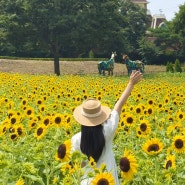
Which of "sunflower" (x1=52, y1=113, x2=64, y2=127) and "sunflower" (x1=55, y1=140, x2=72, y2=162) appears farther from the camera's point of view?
"sunflower" (x1=52, y1=113, x2=64, y2=127)

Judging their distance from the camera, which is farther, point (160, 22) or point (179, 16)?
point (160, 22)

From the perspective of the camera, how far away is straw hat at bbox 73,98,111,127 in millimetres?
4062

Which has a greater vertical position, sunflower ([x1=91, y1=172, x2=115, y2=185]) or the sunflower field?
sunflower ([x1=91, y1=172, x2=115, y2=185])

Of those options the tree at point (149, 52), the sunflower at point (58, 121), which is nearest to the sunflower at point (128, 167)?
the sunflower at point (58, 121)

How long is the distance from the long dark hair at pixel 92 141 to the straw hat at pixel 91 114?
5 centimetres

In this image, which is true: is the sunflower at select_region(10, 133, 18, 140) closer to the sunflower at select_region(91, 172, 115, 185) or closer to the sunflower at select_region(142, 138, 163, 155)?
the sunflower at select_region(142, 138, 163, 155)

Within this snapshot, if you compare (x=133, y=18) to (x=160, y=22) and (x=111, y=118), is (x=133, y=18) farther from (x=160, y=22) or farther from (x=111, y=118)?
(x=111, y=118)

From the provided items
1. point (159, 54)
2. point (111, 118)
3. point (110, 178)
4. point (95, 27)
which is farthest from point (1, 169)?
point (159, 54)

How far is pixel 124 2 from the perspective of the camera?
241 ft

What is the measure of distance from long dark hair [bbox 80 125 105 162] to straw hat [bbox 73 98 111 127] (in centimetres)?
5

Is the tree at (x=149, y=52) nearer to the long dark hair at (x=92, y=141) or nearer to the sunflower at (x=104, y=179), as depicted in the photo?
the long dark hair at (x=92, y=141)

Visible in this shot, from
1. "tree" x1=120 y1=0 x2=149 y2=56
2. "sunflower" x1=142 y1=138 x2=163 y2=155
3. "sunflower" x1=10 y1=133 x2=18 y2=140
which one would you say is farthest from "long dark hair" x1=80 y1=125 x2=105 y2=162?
"tree" x1=120 y1=0 x2=149 y2=56

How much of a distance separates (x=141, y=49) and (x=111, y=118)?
5569 cm

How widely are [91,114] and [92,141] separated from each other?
0.72 feet
